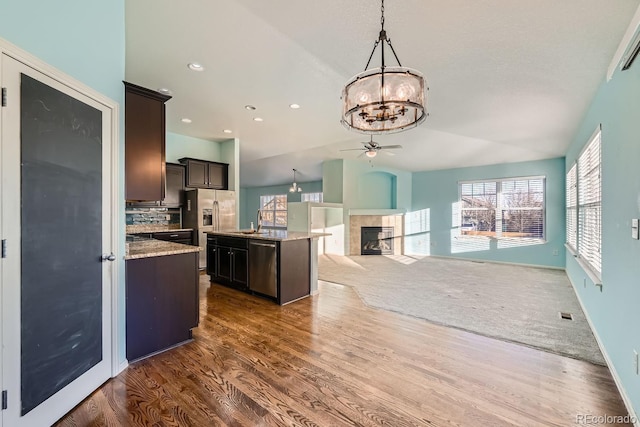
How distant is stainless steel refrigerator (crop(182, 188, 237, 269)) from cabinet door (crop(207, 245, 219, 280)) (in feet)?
2.38

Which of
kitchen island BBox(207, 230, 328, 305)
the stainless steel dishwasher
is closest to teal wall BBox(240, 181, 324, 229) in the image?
kitchen island BBox(207, 230, 328, 305)

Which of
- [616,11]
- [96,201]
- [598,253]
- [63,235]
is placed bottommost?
[598,253]

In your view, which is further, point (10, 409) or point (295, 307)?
point (295, 307)

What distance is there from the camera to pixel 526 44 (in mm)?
2037

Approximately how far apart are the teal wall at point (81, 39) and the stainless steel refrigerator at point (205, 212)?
3.47 meters

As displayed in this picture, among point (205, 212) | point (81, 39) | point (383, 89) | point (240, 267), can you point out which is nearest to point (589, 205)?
point (383, 89)

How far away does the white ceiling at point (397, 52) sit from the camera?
1.84 meters

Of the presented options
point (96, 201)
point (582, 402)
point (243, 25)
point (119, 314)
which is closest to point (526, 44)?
point (243, 25)

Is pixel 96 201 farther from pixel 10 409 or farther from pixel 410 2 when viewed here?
pixel 410 2

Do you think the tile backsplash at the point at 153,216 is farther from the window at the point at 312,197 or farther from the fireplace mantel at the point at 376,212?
the window at the point at 312,197

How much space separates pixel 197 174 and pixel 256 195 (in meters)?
6.66

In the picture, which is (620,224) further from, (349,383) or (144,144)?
(144,144)

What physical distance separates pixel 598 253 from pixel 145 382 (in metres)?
4.33

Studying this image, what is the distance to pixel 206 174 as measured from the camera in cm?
588
